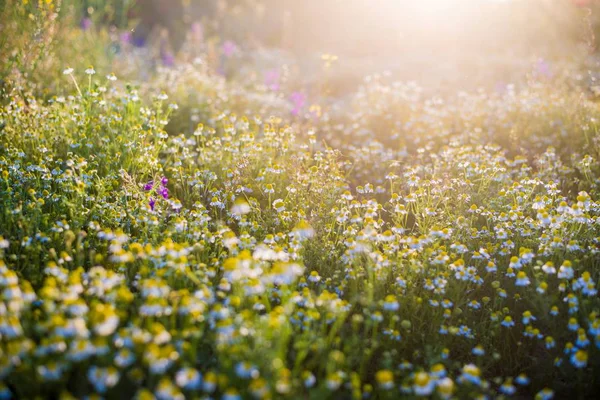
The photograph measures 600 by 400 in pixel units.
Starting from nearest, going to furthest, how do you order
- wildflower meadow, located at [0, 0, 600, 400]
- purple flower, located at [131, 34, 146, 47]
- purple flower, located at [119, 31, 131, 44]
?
wildflower meadow, located at [0, 0, 600, 400] → purple flower, located at [119, 31, 131, 44] → purple flower, located at [131, 34, 146, 47]

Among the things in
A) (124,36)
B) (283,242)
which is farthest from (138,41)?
(283,242)

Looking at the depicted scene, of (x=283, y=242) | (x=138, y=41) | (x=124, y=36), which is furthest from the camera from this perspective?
(x=138, y=41)

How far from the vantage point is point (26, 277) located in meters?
2.82

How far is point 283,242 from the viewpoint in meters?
3.42

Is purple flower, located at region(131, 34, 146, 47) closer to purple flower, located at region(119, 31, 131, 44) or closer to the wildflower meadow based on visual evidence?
purple flower, located at region(119, 31, 131, 44)

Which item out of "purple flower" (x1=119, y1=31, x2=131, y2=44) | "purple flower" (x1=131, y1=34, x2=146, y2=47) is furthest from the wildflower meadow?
"purple flower" (x1=131, y1=34, x2=146, y2=47)

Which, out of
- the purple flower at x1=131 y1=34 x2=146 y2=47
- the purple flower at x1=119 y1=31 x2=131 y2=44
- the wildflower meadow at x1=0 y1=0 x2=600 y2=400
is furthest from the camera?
the purple flower at x1=131 y1=34 x2=146 y2=47

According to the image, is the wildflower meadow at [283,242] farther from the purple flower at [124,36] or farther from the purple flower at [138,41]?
the purple flower at [138,41]

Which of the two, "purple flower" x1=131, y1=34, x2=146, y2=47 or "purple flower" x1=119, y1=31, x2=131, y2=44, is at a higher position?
"purple flower" x1=119, y1=31, x2=131, y2=44

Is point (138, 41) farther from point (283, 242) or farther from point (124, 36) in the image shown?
point (283, 242)

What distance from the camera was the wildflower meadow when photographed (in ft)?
6.91

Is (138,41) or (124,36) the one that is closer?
(124,36)

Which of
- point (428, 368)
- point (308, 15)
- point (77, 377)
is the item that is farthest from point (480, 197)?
point (308, 15)

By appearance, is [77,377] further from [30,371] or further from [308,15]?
[308,15]
